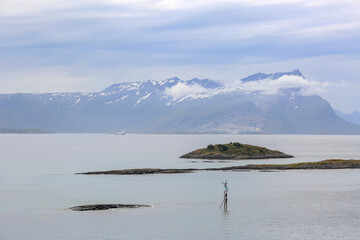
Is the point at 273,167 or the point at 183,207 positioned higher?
the point at 273,167

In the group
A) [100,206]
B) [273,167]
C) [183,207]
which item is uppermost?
[273,167]

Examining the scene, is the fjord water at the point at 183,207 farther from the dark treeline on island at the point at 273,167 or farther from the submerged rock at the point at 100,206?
the dark treeline on island at the point at 273,167

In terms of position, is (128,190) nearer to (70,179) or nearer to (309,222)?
(70,179)

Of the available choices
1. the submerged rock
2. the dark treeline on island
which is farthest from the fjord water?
the dark treeline on island

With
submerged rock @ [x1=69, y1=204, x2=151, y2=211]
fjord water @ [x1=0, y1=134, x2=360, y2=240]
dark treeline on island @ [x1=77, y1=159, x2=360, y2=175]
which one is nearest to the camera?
fjord water @ [x1=0, y1=134, x2=360, y2=240]

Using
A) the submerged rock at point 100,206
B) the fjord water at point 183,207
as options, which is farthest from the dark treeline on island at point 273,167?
the submerged rock at point 100,206

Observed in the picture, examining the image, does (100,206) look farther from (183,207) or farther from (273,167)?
(273,167)

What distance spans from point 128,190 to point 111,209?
24754 millimetres

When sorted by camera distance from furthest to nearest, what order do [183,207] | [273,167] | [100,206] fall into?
[273,167], [183,207], [100,206]

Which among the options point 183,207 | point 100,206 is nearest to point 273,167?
point 183,207

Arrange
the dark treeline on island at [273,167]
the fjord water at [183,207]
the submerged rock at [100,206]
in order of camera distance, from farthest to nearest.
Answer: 1. the dark treeline on island at [273,167]
2. the submerged rock at [100,206]
3. the fjord water at [183,207]

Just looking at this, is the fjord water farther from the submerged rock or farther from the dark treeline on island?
the dark treeline on island

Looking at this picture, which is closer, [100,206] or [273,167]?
[100,206]

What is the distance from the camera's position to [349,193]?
332 feet
